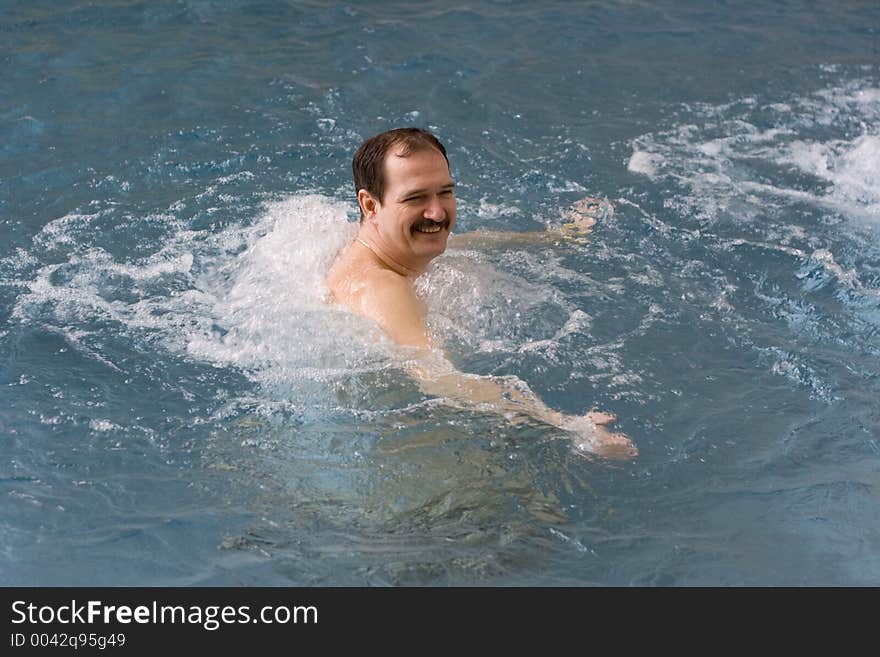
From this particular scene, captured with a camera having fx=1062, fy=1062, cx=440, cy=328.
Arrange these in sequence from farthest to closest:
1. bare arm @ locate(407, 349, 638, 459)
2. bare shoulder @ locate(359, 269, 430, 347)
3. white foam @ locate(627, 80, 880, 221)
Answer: white foam @ locate(627, 80, 880, 221) < bare shoulder @ locate(359, 269, 430, 347) < bare arm @ locate(407, 349, 638, 459)

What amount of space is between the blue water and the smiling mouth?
1.45 feet

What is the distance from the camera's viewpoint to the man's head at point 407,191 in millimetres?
4027

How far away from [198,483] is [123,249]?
6.32 ft

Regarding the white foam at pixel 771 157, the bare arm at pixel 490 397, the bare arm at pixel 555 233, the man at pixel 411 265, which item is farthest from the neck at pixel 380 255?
the white foam at pixel 771 157

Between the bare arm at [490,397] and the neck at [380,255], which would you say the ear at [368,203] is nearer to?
the neck at [380,255]

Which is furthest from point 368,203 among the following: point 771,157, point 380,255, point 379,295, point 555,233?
point 771,157

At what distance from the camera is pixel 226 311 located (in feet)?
15.2

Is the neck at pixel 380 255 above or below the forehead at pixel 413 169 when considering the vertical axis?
below

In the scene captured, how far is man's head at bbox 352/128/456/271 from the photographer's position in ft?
13.2

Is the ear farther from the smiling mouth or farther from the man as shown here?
the smiling mouth

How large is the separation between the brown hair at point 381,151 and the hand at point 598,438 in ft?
3.66

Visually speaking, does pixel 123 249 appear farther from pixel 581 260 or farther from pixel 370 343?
pixel 581 260

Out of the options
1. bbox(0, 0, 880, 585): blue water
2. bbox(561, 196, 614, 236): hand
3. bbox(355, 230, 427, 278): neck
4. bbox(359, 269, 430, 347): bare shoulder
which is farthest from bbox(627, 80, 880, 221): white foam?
bbox(359, 269, 430, 347): bare shoulder

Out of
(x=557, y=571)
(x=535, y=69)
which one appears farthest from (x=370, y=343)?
(x=535, y=69)
